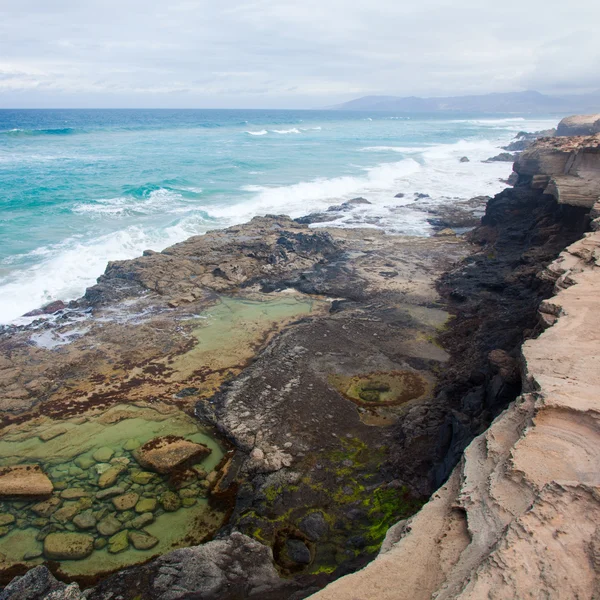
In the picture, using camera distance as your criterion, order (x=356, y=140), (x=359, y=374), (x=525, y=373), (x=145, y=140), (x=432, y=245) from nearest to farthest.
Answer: (x=525, y=373), (x=359, y=374), (x=432, y=245), (x=145, y=140), (x=356, y=140)

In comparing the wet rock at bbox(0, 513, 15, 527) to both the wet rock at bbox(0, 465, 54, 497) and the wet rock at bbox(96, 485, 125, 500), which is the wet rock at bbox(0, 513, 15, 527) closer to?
the wet rock at bbox(0, 465, 54, 497)

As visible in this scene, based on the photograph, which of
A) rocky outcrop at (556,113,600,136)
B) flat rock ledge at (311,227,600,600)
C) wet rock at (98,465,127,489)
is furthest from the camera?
rocky outcrop at (556,113,600,136)

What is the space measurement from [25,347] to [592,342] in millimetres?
12352

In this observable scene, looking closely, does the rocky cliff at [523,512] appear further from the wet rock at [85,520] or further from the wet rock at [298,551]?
the wet rock at [85,520]

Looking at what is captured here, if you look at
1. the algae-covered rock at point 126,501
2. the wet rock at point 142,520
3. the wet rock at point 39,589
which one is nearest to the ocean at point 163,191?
the algae-covered rock at point 126,501

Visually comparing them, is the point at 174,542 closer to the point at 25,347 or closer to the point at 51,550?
the point at 51,550

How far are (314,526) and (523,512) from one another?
349 centimetres

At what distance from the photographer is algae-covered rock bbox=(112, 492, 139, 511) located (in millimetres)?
7402

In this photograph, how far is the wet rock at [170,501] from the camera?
7.39 m

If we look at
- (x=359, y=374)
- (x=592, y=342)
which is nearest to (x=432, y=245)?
(x=359, y=374)

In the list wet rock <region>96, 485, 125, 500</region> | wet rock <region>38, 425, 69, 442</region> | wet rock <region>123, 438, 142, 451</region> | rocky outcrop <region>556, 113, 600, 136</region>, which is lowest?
wet rock <region>96, 485, 125, 500</region>

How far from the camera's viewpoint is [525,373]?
241 inches

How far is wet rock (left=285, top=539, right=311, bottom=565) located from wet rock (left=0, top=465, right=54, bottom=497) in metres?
4.05

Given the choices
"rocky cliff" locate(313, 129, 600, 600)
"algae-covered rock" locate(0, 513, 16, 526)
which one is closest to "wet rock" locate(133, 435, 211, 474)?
"algae-covered rock" locate(0, 513, 16, 526)
